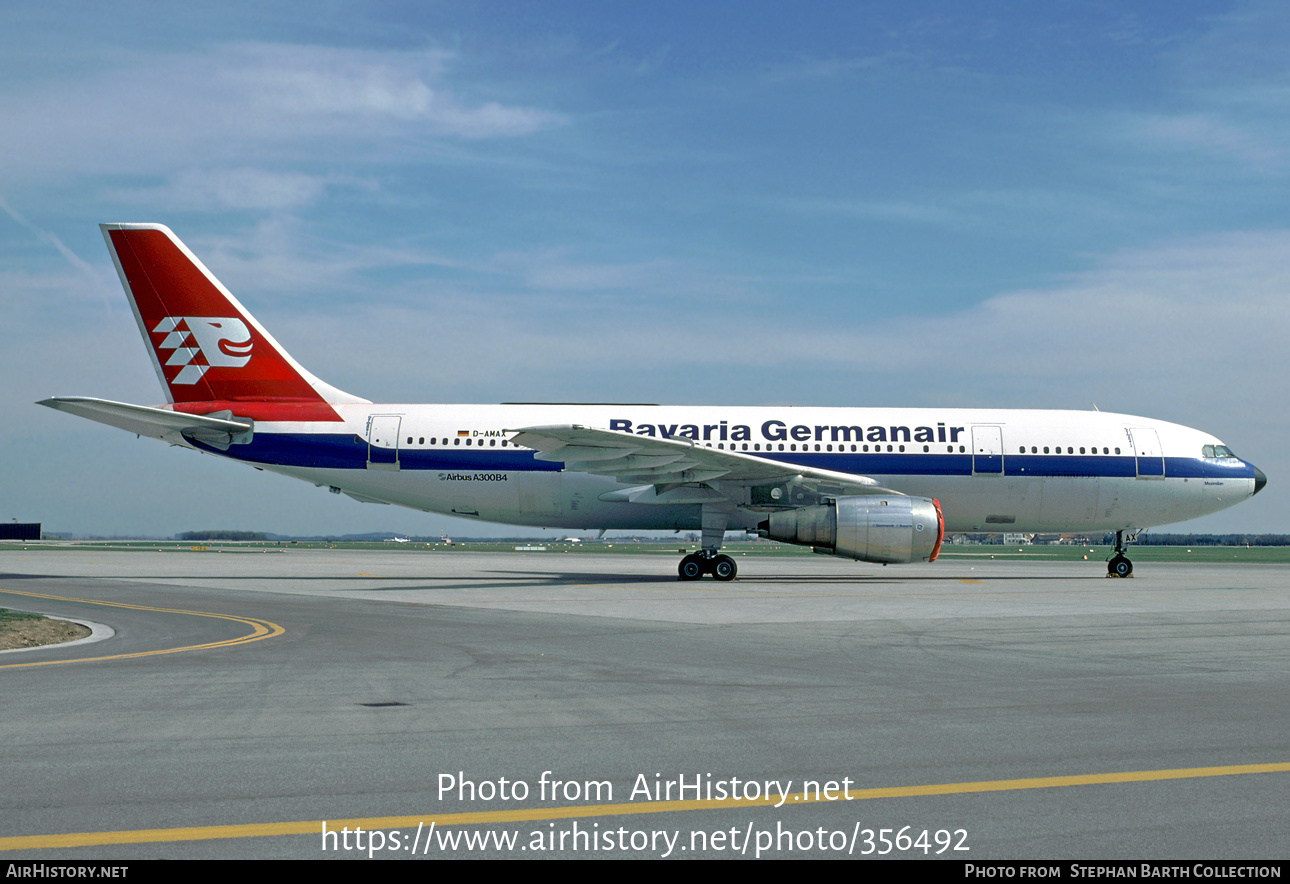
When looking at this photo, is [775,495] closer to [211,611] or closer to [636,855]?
[211,611]

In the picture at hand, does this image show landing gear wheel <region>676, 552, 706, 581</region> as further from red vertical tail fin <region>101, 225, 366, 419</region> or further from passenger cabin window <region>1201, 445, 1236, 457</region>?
passenger cabin window <region>1201, 445, 1236, 457</region>

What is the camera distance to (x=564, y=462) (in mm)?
25797

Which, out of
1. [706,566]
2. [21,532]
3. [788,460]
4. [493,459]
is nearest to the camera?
[706,566]

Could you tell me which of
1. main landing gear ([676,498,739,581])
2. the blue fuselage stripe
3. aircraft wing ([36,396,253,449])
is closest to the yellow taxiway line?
main landing gear ([676,498,739,581])

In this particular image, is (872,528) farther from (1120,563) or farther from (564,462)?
(1120,563)

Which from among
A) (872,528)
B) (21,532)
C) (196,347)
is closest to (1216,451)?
(872,528)

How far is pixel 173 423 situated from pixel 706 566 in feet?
48.0

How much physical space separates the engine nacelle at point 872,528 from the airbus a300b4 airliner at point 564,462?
1660 millimetres

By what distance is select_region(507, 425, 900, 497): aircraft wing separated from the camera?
2309 centimetres

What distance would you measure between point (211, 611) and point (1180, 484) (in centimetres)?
2558

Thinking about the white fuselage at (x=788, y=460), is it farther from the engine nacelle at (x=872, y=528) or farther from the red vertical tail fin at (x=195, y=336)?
the engine nacelle at (x=872, y=528)

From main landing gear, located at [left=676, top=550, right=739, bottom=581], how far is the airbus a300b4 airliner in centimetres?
4

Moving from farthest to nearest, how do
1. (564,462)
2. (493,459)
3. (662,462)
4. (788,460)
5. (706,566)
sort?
(788,460), (493,459), (706,566), (564,462), (662,462)

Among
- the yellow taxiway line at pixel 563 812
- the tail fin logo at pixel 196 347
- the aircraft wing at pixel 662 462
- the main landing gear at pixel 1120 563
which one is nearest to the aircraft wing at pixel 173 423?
the tail fin logo at pixel 196 347
